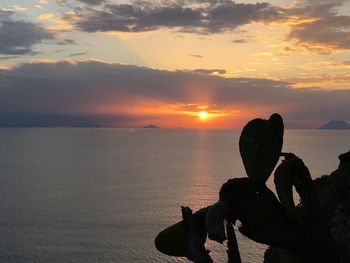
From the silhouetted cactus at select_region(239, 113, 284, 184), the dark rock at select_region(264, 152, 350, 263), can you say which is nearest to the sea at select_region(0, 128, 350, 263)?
the dark rock at select_region(264, 152, 350, 263)

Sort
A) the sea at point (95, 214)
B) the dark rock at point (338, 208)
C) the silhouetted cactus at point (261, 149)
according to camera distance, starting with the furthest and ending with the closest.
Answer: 1. the sea at point (95, 214)
2. the dark rock at point (338, 208)
3. the silhouetted cactus at point (261, 149)

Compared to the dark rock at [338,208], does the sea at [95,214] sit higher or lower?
lower

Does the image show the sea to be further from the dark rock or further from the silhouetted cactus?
the silhouetted cactus

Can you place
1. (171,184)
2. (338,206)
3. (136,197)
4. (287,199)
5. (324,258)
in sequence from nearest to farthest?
(287,199) < (324,258) < (338,206) < (136,197) < (171,184)

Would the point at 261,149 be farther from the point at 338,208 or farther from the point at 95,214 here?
the point at 95,214

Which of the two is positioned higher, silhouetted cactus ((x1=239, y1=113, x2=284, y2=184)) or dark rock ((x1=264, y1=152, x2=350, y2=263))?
silhouetted cactus ((x1=239, y1=113, x2=284, y2=184))

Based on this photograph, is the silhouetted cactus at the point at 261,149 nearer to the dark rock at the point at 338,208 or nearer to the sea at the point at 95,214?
the dark rock at the point at 338,208

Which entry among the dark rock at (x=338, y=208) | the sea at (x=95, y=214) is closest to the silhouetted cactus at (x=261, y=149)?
the dark rock at (x=338, y=208)

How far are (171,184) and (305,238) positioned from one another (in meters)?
162

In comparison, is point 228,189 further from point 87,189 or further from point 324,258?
point 87,189

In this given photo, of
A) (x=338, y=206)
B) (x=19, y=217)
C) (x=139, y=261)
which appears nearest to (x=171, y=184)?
(x=19, y=217)

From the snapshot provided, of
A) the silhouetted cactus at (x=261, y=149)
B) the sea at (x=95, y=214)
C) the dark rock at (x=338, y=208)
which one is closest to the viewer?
the silhouetted cactus at (x=261, y=149)

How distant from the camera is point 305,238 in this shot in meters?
5.33

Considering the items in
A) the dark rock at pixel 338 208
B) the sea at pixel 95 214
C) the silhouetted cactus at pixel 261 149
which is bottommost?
the sea at pixel 95 214
